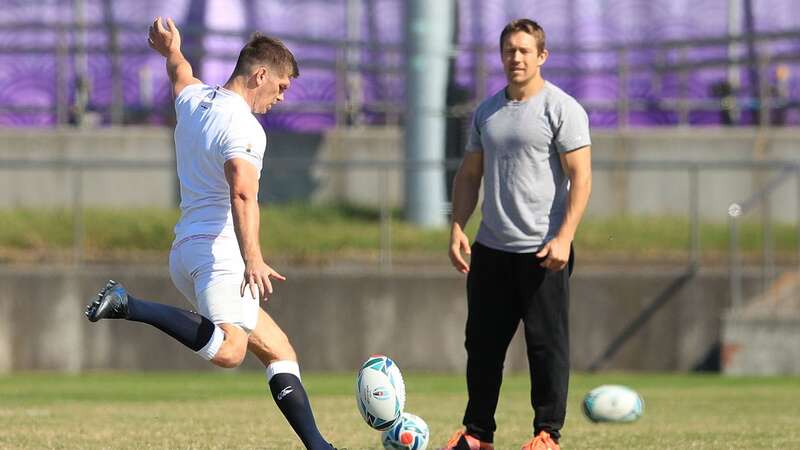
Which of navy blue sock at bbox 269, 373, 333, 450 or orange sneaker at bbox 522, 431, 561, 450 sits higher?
navy blue sock at bbox 269, 373, 333, 450

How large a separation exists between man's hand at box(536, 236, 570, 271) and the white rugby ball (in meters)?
2.92

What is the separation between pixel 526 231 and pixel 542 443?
1041mm

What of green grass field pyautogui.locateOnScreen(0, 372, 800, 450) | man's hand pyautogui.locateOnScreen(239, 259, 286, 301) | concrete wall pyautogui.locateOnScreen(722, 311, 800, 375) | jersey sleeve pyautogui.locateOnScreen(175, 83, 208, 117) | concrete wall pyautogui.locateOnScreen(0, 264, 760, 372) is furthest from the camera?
concrete wall pyautogui.locateOnScreen(0, 264, 760, 372)

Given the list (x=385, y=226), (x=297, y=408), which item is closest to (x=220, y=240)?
(x=297, y=408)

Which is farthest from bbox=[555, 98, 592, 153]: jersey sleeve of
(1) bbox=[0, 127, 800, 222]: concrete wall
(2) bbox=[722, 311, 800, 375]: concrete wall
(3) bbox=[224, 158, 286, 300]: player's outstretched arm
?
(1) bbox=[0, 127, 800, 222]: concrete wall

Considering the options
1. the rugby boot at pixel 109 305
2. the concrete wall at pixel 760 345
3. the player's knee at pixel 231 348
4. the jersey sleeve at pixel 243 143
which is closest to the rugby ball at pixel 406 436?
the player's knee at pixel 231 348

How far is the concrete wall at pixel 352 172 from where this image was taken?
2038cm

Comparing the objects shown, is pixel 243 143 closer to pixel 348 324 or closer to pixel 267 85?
pixel 267 85

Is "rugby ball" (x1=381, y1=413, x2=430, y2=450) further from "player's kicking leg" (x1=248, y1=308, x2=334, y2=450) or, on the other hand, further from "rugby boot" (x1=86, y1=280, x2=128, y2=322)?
"rugby boot" (x1=86, y1=280, x2=128, y2=322)

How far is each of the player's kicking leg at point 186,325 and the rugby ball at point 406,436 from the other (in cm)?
134

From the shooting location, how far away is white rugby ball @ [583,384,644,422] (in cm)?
1127

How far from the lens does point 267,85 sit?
26.1 ft

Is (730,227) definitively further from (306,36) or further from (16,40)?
(16,40)

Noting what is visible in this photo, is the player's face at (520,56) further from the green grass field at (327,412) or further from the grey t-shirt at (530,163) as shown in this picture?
Answer: the green grass field at (327,412)
